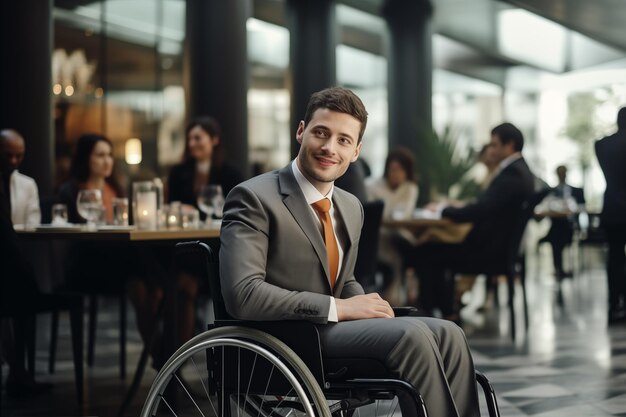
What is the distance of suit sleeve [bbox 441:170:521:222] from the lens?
278 inches

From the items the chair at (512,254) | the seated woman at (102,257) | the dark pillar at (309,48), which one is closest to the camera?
the seated woman at (102,257)

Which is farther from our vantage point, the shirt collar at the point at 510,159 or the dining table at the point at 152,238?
the shirt collar at the point at 510,159

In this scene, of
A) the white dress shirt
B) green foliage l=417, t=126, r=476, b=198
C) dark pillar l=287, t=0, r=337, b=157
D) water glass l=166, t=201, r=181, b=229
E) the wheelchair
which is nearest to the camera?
the wheelchair

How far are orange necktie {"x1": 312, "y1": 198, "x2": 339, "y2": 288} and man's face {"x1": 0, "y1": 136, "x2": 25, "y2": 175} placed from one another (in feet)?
11.1

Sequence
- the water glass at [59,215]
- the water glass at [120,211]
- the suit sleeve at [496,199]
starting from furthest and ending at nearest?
the suit sleeve at [496,199], the water glass at [59,215], the water glass at [120,211]

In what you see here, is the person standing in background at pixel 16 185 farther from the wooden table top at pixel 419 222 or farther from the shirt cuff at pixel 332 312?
the shirt cuff at pixel 332 312

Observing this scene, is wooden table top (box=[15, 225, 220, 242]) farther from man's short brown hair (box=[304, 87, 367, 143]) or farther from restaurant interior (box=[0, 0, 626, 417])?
man's short brown hair (box=[304, 87, 367, 143])

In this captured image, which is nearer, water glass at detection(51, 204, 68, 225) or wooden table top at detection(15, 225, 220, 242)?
wooden table top at detection(15, 225, 220, 242)

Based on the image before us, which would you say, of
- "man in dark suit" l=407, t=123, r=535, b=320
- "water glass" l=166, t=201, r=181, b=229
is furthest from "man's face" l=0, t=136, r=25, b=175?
"man in dark suit" l=407, t=123, r=535, b=320

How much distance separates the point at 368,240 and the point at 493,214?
1.38 metres

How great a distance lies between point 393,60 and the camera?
54.9 feet

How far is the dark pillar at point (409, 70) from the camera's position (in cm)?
1638

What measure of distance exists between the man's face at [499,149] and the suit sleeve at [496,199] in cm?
28

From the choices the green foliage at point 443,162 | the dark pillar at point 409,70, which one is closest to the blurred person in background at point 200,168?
the green foliage at point 443,162
